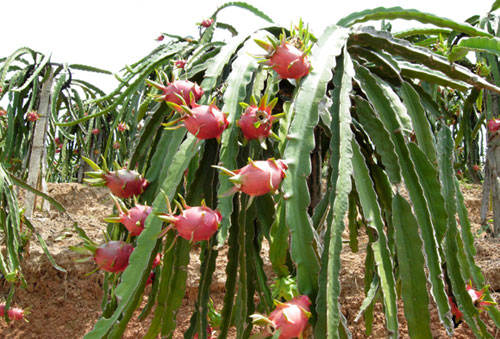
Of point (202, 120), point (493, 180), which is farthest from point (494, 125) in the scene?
point (202, 120)

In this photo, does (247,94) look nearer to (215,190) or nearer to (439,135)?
(215,190)

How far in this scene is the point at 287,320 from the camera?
1.89 feet

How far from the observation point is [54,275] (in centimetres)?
302

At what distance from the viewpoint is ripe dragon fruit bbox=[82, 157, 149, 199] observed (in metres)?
0.89

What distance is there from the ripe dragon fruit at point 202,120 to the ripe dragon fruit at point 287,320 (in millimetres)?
334

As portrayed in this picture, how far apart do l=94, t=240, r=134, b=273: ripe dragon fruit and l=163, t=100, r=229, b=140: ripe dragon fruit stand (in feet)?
0.89

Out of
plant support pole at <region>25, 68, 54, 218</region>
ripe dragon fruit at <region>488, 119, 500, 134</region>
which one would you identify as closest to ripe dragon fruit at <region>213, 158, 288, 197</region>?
ripe dragon fruit at <region>488, 119, 500, 134</region>

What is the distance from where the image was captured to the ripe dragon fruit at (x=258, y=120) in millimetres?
782

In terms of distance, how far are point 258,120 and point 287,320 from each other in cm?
36

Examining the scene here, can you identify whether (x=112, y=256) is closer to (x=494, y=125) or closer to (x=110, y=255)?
(x=110, y=255)

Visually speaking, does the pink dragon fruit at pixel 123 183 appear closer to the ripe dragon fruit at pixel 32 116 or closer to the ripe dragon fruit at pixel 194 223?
the ripe dragon fruit at pixel 194 223

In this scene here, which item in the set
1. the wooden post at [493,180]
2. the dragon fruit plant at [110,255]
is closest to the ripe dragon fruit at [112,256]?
the dragon fruit plant at [110,255]

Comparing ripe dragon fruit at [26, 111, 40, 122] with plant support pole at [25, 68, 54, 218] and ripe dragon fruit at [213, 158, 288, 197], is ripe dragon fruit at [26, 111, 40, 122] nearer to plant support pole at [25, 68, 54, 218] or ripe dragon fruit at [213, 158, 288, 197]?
plant support pole at [25, 68, 54, 218]

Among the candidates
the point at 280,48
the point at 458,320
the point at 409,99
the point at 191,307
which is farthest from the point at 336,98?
the point at 191,307
